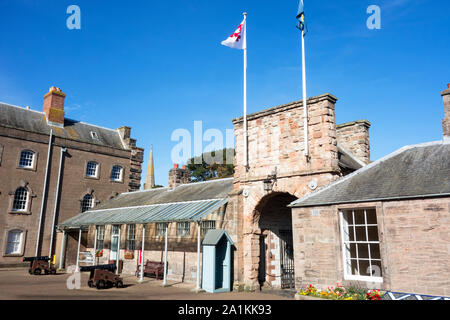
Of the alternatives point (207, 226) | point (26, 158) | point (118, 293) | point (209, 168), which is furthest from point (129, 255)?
point (209, 168)

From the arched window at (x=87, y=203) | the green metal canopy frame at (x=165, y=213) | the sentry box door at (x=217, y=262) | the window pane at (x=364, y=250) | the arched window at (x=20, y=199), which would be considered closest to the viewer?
the window pane at (x=364, y=250)

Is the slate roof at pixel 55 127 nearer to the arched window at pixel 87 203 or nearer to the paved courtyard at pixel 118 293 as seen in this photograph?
the arched window at pixel 87 203

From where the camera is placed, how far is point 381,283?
351 inches

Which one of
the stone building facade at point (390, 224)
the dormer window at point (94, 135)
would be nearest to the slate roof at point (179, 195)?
the stone building facade at point (390, 224)

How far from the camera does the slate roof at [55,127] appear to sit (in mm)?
22484

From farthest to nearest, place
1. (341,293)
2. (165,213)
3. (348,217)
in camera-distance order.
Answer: (165,213) < (348,217) < (341,293)

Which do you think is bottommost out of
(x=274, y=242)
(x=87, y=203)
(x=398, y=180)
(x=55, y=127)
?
(x=274, y=242)

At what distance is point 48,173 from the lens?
74.2 feet

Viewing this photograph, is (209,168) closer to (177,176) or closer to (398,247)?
(177,176)

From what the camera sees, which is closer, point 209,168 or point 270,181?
point 270,181

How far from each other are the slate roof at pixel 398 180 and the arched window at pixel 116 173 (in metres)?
18.8

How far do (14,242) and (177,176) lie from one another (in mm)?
10763

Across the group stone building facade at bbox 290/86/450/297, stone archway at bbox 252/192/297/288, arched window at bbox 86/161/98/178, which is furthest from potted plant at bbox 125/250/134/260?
stone building facade at bbox 290/86/450/297
